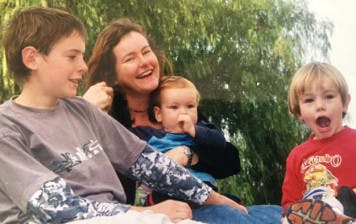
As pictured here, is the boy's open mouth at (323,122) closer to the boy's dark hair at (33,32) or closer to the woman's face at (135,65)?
the woman's face at (135,65)

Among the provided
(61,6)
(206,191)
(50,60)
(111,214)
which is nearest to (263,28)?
(61,6)

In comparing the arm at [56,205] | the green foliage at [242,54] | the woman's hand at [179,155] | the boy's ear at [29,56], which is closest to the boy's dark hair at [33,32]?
the boy's ear at [29,56]

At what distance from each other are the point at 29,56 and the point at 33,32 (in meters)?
0.05

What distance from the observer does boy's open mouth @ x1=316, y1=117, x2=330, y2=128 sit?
1502 millimetres

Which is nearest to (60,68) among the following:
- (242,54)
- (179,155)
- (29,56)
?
(29,56)

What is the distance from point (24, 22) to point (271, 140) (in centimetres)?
116

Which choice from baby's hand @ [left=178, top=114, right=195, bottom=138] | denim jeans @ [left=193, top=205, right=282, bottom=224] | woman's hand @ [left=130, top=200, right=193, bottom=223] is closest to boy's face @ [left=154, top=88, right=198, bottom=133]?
baby's hand @ [left=178, top=114, right=195, bottom=138]

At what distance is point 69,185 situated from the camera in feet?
Result: 3.86

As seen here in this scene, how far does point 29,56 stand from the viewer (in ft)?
4.17

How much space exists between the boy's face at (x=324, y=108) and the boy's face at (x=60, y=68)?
55cm

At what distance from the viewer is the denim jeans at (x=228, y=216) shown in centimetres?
141

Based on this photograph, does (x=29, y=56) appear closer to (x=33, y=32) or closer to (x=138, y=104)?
(x=33, y=32)

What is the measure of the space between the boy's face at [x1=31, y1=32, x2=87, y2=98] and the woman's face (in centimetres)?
43

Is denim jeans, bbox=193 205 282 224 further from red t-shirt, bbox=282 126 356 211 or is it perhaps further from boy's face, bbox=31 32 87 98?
boy's face, bbox=31 32 87 98
